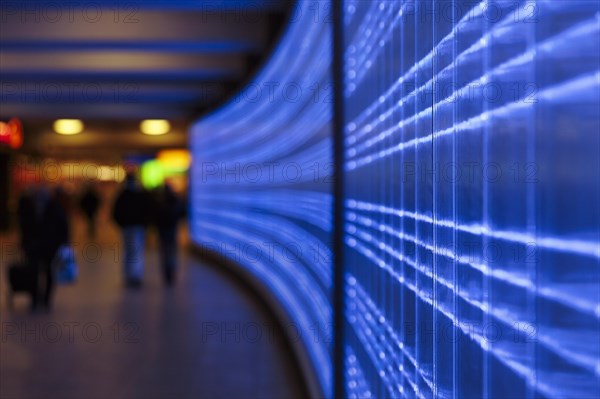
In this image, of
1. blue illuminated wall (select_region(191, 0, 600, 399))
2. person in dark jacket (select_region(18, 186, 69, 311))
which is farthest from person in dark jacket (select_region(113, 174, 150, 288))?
blue illuminated wall (select_region(191, 0, 600, 399))

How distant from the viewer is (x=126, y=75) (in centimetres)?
1411

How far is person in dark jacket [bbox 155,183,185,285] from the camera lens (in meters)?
13.0

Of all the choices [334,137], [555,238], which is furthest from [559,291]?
[334,137]

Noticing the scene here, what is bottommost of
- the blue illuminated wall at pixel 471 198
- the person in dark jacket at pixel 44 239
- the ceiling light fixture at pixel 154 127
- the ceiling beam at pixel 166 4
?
the person in dark jacket at pixel 44 239

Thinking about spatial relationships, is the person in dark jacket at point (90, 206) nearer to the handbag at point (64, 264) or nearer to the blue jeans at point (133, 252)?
the blue jeans at point (133, 252)

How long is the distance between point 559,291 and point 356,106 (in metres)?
2.59

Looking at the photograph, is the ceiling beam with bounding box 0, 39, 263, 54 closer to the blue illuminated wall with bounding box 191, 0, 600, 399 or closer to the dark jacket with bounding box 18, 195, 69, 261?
the dark jacket with bounding box 18, 195, 69, 261

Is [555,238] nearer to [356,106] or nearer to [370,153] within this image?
[370,153]

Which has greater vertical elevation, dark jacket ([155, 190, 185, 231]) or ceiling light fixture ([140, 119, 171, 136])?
ceiling light fixture ([140, 119, 171, 136])

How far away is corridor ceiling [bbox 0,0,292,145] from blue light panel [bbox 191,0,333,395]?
58 centimetres

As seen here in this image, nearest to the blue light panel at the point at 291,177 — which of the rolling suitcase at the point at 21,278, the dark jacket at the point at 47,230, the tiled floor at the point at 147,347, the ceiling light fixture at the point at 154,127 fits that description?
the tiled floor at the point at 147,347

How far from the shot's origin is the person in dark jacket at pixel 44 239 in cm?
1027

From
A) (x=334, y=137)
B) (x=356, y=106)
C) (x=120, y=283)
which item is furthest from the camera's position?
(x=120, y=283)

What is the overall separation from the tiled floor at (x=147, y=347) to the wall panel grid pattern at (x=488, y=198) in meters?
3.46
